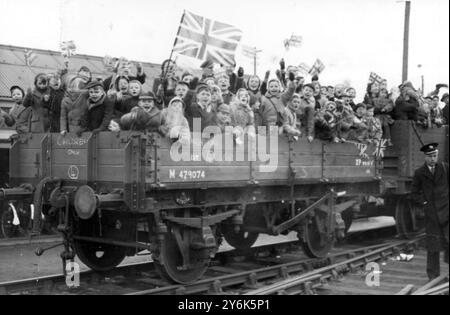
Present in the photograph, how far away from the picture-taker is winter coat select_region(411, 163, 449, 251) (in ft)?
23.0

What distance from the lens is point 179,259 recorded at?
7.41 meters

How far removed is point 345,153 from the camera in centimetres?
938

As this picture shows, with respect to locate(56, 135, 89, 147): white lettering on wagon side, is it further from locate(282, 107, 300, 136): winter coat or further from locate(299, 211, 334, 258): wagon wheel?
locate(299, 211, 334, 258): wagon wheel


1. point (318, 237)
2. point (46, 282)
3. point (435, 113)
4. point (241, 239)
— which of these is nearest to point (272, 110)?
point (318, 237)

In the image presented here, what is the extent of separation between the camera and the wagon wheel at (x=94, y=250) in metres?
7.82

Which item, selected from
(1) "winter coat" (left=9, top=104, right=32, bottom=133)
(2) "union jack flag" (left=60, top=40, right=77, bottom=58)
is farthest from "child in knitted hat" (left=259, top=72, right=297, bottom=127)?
(1) "winter coat" (left=9, top=104, right=32, bottom=133)

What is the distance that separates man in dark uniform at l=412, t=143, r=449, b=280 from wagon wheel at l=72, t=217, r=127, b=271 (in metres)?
3.79

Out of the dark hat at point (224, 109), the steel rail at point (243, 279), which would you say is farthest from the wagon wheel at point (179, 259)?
the dark hat at point (224, 109)

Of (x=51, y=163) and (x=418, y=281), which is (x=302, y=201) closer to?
(x=418, y=281)

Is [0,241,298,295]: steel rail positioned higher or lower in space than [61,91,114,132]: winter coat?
lower

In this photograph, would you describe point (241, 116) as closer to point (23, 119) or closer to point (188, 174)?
point (188, 174)

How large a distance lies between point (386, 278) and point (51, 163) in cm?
443
